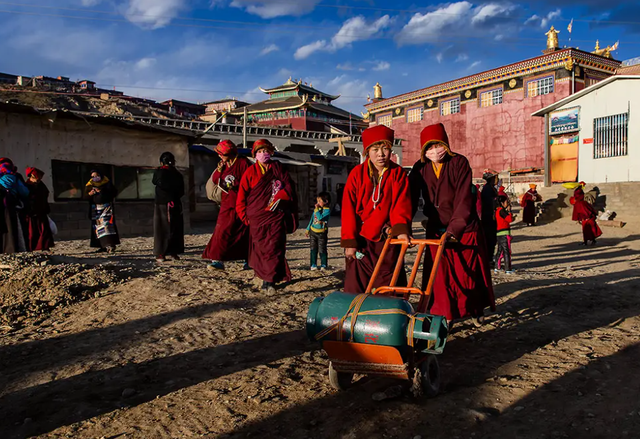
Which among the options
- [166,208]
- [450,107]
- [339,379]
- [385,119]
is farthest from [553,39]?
[339,379]

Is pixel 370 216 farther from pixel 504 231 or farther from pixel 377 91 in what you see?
pixel 377 91

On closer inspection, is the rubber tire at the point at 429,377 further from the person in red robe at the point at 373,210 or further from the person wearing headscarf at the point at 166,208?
the person wearing headscarf at the point at 166,208

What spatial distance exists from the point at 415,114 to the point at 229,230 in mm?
31411

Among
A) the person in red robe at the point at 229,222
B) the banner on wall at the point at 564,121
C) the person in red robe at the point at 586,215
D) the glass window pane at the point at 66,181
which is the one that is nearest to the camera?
the person in red robe at the point at 229,222

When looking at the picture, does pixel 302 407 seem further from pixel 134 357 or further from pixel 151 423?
pixel 134 357

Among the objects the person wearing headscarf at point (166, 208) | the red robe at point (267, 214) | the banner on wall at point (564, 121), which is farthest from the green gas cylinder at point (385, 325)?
the banner on wall at point (564, 121)

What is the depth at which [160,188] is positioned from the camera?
7.10 m

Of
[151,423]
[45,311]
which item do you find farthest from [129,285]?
[151,423]

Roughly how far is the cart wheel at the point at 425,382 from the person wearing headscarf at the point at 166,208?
205 inches

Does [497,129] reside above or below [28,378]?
above

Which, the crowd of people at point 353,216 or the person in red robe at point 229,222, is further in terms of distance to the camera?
the person in red robe at point 229,222

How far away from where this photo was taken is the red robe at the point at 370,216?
3586 millimetres

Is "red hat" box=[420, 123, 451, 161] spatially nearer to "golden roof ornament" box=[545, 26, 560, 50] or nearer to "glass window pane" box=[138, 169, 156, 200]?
"glass window pane" box=[138, 169, 156, 200]

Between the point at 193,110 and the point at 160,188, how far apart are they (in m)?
39.7
